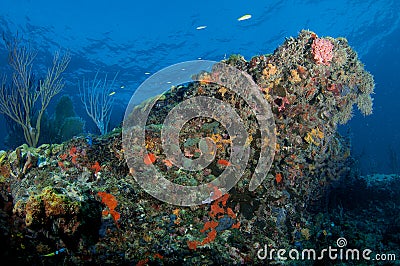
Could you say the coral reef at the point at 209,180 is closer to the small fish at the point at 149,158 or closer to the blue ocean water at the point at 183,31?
the small fish at the point at 149,158

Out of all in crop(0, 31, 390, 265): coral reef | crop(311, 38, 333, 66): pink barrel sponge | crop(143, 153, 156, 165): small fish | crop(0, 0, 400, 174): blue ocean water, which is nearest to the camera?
crop(0, 31, 390, 265): coral reef

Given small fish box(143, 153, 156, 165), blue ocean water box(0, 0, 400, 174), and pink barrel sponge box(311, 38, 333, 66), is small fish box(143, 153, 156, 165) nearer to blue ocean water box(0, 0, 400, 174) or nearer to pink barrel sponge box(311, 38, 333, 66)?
pink barrel sponge box(311, 38, 333, 66)

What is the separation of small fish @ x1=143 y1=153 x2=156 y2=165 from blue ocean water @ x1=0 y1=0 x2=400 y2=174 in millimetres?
19501

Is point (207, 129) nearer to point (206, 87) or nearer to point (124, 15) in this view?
point (206, 87)

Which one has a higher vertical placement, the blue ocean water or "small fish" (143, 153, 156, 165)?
the blue ocean water

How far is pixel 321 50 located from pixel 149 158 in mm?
3750

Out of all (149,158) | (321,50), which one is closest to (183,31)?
(321,50)

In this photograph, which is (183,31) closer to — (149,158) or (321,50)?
(321,50)

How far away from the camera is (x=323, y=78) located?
186 inches

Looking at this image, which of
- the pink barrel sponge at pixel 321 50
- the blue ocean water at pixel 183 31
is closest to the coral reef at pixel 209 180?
the pink barrel sponge at pixel 321 50

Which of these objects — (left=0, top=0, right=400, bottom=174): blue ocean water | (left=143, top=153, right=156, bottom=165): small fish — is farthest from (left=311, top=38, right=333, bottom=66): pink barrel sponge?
(left=0, top=0, right=400, bottom=174): blue ocean water

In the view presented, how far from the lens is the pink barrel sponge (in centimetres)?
468

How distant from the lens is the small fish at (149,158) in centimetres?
408

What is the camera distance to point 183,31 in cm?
2491
